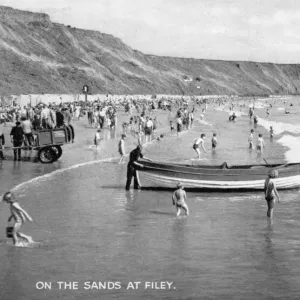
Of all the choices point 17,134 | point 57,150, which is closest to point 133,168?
point 57,150

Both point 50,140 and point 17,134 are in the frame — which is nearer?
point 50,140

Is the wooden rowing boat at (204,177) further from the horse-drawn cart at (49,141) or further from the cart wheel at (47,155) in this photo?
the cart wheel at (47,155)

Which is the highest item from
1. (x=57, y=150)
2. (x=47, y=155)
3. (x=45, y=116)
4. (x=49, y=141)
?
(x=45, y=116)

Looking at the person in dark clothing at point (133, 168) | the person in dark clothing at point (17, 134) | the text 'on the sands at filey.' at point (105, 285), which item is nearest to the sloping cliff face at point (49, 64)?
the person in dark clothing at point (17, 134)

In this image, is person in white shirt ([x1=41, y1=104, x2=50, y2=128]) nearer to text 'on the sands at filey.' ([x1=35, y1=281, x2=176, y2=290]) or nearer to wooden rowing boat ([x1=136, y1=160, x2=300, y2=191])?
wooden rowing boat ([x1=136, y1=160, x2=300, y2=191])

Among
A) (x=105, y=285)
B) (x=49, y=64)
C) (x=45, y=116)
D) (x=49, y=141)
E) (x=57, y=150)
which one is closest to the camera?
(x=105, y=285)

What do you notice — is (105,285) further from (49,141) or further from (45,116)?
(45,116)

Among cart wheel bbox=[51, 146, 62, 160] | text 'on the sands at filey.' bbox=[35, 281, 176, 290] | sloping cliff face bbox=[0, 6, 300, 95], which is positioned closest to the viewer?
text 'on the sands at filey.' bbox=[35, 281, 176, 290]

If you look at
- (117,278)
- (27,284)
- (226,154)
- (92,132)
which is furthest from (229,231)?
(92,132)

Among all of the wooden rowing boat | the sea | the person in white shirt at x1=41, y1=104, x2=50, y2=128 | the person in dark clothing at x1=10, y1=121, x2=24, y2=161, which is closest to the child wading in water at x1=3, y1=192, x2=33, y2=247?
the sea
